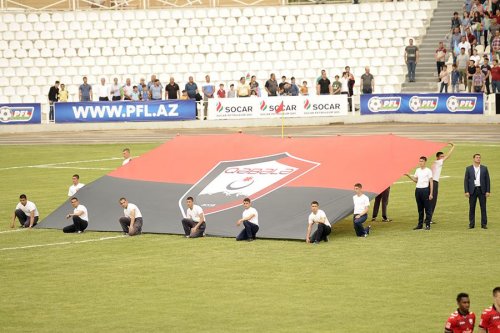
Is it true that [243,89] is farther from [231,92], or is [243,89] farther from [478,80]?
[478,80]

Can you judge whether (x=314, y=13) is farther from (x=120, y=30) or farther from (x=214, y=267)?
(x=214, y=267)

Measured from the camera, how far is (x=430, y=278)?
21.4 m

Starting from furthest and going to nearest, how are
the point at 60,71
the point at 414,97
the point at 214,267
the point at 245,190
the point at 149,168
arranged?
the point at 60,71, the point at 414,97, the point at 149,168, the point at 245,190, the point at 214,267

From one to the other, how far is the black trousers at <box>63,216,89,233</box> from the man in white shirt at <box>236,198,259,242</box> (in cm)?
437

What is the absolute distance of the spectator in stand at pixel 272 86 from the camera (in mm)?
56188

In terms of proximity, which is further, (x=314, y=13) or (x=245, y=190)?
(x=314, y=13)

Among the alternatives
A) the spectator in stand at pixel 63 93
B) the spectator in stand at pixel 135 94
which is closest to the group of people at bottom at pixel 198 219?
the spectator in stand at pixel 135 94

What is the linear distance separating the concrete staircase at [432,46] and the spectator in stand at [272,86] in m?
7.82

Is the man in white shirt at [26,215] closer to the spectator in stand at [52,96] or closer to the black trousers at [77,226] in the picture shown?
the black trousers at [77,226]

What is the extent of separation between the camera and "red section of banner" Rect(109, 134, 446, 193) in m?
28.3

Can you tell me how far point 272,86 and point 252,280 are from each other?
35333 millimetres

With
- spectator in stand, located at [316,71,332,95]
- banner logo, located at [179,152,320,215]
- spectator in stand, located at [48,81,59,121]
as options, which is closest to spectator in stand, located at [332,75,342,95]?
spectator in stand, located at [316,71,332,95]

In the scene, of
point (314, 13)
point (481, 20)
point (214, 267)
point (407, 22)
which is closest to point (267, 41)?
point (314, 13)

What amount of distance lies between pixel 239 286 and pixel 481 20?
4066 centimetres
